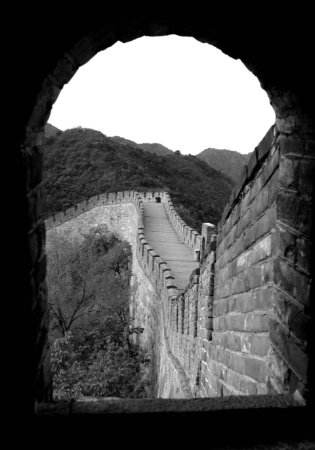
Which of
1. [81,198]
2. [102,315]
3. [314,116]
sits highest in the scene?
[81,198]

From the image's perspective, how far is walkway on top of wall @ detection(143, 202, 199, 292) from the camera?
43.8 ft

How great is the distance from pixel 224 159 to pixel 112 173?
4455 cm

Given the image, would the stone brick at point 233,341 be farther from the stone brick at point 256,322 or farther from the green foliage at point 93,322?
the green foliage at point 93,322

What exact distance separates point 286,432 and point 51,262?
22522 mm

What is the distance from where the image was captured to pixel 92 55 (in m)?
1.94

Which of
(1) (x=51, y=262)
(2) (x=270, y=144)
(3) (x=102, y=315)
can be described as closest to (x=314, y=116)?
(2) (x=270, y=144)

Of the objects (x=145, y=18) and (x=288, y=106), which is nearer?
(x=145, y=18)

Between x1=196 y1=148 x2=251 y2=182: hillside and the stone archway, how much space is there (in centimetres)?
7766

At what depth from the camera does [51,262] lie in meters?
23.4

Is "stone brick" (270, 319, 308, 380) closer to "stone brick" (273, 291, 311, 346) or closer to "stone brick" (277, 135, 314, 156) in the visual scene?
"stone brick" (273, 291, 311, 346)

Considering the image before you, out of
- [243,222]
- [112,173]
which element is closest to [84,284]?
[243,222]

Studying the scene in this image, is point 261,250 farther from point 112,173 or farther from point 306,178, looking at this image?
point 112,173

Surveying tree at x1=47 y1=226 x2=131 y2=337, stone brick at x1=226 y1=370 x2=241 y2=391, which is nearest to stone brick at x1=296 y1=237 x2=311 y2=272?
stone brick at x1=226 y1=370 x2=241 y2=391

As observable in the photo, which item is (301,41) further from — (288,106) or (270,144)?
(270,144)
